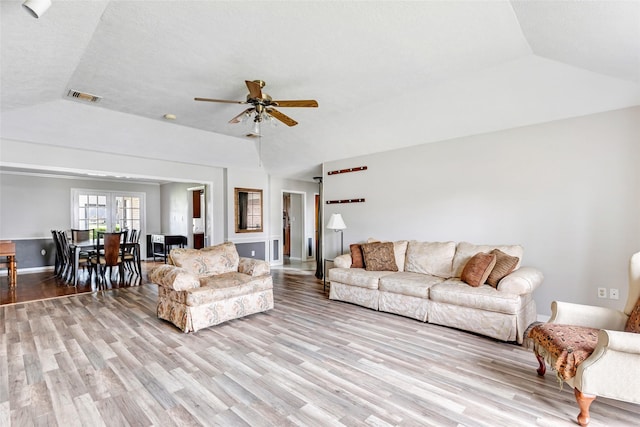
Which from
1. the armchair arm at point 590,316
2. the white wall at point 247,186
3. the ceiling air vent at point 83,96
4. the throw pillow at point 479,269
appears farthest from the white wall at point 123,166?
the armchair arm at point 590,316

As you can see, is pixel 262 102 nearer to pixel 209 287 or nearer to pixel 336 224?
pixel 209 287

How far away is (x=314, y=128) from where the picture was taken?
17.4ft

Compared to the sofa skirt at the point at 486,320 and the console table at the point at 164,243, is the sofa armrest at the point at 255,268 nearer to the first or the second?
the sofa skirt at the point at 486,320

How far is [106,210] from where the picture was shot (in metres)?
8.37

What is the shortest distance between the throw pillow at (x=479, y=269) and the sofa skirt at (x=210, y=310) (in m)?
2.55

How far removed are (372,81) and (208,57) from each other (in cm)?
185

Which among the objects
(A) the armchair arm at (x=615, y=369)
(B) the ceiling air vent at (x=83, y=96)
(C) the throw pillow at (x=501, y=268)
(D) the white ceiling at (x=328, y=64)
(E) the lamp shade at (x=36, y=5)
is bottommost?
(A) the armchair arm at (x=615, y=369)

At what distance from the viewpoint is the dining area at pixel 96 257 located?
5.64 meters

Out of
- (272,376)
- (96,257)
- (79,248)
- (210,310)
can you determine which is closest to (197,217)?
(96,257)

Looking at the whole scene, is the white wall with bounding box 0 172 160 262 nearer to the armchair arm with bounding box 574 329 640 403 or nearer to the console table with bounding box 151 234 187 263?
the console table with bounding box 151 234 187 263

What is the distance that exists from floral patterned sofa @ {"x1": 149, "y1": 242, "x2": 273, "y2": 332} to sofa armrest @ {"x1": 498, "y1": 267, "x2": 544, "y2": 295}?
111 inches

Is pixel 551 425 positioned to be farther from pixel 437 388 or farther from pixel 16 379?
pixel 16 379

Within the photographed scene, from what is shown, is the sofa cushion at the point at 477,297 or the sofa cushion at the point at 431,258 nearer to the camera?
the sofa cushion at the point at 477,297

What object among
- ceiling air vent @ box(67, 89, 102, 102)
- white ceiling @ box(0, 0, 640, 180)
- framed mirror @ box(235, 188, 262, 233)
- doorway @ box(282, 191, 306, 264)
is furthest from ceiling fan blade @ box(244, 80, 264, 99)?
doorway @ box(282, 191, 306, 264)
